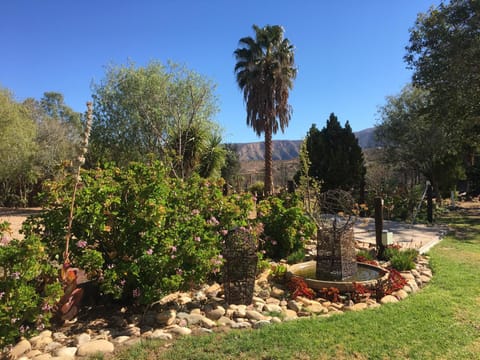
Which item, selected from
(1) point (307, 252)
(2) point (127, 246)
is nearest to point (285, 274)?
(1) point (307, 252)

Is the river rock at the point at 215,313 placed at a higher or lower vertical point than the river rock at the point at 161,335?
higher

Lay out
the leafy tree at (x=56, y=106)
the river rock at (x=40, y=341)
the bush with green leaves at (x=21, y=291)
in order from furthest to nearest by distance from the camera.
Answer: the leafy tree at (x=56, y=106)
the river rock at (x=40, y=341)
the bush with green leaves at (x=21, y=291)

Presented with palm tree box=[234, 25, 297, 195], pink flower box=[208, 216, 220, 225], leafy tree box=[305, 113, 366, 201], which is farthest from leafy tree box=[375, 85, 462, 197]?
pink flower box=[208, 216, 220, 225]

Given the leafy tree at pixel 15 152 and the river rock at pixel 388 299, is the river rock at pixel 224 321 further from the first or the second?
the leafy tree at pixel 15 152

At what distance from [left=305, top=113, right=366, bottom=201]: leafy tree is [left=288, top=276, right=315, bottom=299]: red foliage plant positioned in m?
10.2

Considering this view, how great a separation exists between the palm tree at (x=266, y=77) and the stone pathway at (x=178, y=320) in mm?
12264

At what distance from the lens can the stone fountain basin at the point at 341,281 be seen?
181 inches

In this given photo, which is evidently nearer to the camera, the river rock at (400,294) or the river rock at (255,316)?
the river rock at (255,316)

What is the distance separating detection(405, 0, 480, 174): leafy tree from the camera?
9898 millimetres

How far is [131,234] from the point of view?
368 cm

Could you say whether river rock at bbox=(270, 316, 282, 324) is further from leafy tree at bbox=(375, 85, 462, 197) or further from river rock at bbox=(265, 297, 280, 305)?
leafy tree at bbox=(375, 85, 462, 197)

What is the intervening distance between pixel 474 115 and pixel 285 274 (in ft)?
32.4

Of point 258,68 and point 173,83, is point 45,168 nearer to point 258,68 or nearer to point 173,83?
point 173,83

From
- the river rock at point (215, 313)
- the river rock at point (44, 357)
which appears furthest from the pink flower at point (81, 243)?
the river rock at point (215, 313)
